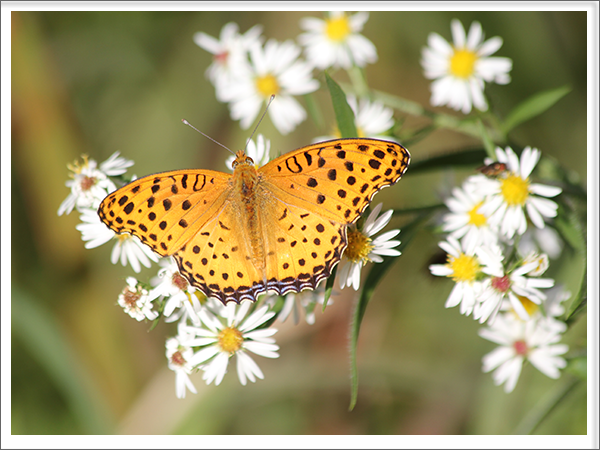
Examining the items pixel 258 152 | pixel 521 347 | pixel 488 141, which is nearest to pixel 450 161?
pixel 488 141

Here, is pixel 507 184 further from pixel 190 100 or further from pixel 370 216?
pixel 190 100

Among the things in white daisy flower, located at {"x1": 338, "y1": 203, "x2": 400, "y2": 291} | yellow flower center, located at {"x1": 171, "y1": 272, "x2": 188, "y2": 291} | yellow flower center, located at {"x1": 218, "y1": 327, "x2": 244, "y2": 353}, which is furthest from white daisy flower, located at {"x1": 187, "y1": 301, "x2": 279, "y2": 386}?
white daisy flower, located at {"x1": 338, "y1": 203, "x2": 400, "y2": 291}

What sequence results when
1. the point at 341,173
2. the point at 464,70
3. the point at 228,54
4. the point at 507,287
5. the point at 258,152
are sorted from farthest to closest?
1. the point at 228,54
2. the point at 464,70
3. the point at 258,152
4. the point at 507,287
5. the point at 341,173

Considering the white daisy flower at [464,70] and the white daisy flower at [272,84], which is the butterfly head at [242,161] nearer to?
the white daisy flower at [272,84]

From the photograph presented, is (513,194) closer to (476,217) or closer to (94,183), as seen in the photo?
(476,217)

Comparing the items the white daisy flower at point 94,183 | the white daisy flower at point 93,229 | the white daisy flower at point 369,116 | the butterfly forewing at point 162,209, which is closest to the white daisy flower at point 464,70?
the white daisy flower at point 369,116

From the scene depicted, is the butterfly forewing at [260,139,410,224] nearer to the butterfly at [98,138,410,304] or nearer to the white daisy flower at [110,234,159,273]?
the butterfly at [98,138,410,304]
